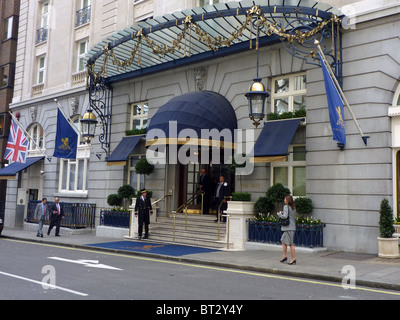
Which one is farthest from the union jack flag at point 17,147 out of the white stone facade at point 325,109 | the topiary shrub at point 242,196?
the topiary shrub at point 242,196

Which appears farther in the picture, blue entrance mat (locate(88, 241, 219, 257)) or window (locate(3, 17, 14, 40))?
window (locate(3, 17, 14, 40))

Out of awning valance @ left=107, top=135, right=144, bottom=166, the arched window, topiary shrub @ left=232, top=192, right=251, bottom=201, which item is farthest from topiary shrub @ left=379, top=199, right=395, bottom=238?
awning valance @ left=107, top=135, right=144, bottom=166

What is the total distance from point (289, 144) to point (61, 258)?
826cm

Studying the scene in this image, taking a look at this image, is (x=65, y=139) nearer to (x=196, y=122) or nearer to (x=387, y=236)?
(x=196, y=122)

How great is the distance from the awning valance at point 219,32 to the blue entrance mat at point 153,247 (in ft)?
23.5

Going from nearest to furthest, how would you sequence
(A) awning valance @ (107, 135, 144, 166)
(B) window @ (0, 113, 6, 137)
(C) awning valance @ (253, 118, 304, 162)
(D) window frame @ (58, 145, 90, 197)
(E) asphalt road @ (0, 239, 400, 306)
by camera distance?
(E) asphalt road @ (0, 239, 400, 306) → (C) awning valance @ (253, 118, 304, 162) → (A) awning valance @ (107, 135, 144, 166) → (D) window frame @ (58, 145, 90, 197) → (B) window @ (0, 113, 6, 137)

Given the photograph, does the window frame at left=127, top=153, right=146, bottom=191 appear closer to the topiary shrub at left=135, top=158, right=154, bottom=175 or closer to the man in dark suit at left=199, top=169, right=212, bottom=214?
the topiary shrub at left=135, top=158, right=154, bottom=175

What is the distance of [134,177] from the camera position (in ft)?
73.2

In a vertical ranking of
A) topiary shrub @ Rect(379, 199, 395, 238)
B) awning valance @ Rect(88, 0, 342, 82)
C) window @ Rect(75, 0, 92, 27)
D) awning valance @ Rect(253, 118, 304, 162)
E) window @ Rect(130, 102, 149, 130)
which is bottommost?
topiary shrub @ Rect(379, 199, 395, 238)

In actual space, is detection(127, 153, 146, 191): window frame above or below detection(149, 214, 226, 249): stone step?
above

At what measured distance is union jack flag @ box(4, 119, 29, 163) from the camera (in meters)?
25.3

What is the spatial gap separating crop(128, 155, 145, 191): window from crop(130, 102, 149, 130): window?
1539mm

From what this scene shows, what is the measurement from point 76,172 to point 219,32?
41.9 feet
